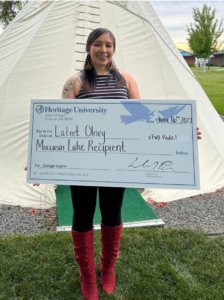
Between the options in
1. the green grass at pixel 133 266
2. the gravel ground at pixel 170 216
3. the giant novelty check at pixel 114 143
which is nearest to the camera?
the giant novelty check at pixel 114 143

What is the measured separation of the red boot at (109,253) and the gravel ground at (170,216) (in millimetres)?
1126

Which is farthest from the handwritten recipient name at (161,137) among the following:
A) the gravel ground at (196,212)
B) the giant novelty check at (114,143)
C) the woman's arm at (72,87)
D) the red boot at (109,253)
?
the gravel ground at (196,212)

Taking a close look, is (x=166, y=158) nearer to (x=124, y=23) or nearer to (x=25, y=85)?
(x=25, y=85)

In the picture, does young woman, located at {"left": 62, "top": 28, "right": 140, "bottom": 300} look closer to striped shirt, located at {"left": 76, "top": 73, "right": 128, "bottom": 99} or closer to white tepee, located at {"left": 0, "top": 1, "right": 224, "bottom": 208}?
striped shirt, located at {"left": 76, "top": 73, "right": 128, "bottom": 99}

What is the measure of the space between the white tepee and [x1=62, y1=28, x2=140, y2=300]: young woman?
1.80m

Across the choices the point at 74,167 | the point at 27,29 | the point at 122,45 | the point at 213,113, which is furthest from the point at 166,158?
the point at 27,29

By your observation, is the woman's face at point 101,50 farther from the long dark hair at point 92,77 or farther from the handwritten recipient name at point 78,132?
the handwritten recipient name at point 78,132

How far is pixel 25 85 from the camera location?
4.14 m

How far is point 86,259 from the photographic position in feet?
6.76

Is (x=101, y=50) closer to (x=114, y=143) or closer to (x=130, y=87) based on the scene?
(x=130, y=87)

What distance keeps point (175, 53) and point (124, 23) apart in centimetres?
96

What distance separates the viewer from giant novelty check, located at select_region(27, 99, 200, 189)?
1.86m

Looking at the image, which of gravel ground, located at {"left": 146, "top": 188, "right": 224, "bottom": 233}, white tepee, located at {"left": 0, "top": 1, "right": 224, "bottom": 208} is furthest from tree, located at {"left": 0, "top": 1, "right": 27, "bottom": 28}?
gravel ground, located at {"left": 146, "top": 188, "right": 224, "bottom": 233}

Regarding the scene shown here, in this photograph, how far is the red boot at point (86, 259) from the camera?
80.4 inches
